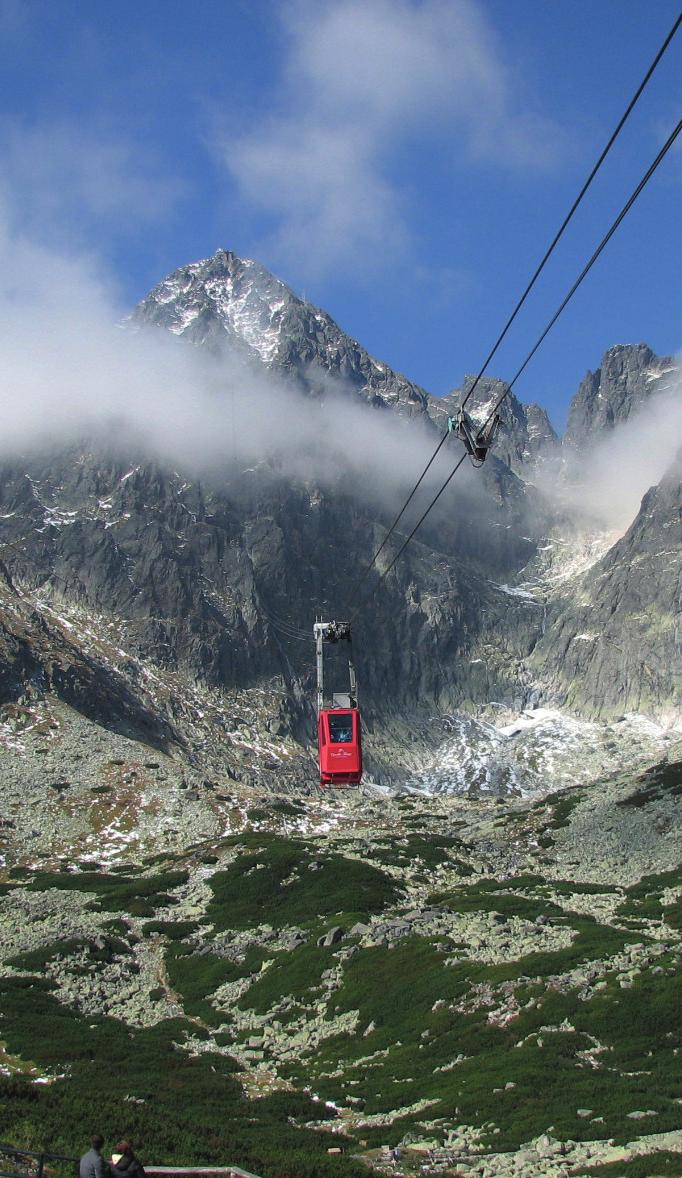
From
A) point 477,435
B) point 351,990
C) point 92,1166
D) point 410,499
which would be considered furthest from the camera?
point 351,990

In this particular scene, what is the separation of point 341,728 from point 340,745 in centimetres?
105

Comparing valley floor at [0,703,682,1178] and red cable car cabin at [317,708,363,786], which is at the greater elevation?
red cable car cabin at [317,708,363,786]

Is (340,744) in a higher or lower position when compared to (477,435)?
lower

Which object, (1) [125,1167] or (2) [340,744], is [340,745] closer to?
(2) [340,744]

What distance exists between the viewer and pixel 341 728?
183 feet

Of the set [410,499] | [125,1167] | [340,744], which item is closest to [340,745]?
[340,744]

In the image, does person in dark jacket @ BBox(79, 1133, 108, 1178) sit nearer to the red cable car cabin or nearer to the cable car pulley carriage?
the cable car pulley carriage

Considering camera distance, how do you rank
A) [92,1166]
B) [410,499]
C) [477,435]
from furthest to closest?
[410,499] → [477,435] → [92,1166]

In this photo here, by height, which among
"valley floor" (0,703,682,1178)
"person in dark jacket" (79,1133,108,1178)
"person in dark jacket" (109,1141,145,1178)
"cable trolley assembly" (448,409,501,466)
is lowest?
"valley floor" (0,703,682,1178)

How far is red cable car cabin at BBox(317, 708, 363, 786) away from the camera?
55.3 metres

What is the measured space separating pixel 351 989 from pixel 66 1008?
2228cm

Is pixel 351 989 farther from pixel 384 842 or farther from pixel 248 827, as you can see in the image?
pixel 248 827

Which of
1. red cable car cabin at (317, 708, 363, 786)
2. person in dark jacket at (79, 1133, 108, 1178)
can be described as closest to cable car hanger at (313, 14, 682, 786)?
red cable car cabin at (317, 708, 363, 786)

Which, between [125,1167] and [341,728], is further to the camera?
[341,728]
